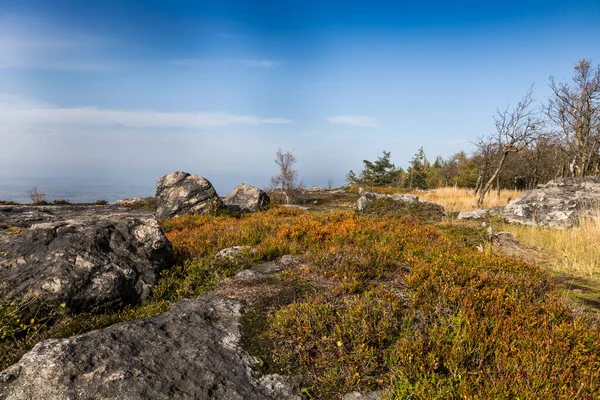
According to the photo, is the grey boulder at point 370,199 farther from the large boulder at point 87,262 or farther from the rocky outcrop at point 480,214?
the large boulder at point 87,262

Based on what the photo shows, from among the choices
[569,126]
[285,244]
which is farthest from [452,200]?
[285,244]

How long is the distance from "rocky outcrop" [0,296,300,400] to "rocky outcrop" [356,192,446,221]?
12383 mm

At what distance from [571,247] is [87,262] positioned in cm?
1210

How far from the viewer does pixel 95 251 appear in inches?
235

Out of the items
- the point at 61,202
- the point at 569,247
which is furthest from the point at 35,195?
the point at 569,247

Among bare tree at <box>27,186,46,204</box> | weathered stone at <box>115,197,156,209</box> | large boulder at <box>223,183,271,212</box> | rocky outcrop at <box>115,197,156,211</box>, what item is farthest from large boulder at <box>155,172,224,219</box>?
bare tree at <box>27,186,46,204</box>

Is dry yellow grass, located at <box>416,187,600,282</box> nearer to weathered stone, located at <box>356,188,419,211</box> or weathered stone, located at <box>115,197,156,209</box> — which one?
weathered stone, located at <box>356,188,419,211</box>

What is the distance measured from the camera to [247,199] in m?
19.0

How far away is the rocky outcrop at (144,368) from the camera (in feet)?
9.73

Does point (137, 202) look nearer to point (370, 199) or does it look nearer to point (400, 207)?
point (370, 199)

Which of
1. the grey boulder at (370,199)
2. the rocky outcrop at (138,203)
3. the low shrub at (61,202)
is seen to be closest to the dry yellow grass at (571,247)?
the grey boulder at (370,199)

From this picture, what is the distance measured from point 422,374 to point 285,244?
5.12m

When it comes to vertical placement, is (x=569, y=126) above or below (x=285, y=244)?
above

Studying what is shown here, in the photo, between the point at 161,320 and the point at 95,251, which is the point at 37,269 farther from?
the point at 161,320
